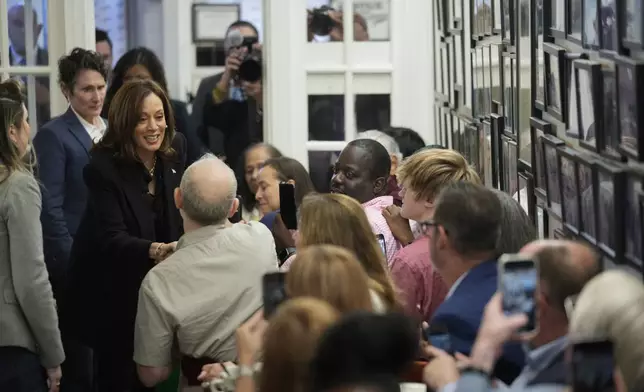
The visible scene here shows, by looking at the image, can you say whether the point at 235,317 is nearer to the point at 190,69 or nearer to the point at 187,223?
the point at 187,223

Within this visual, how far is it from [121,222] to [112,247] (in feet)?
0.39

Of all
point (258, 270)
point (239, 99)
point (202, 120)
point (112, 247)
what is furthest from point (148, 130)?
point (202, 120)

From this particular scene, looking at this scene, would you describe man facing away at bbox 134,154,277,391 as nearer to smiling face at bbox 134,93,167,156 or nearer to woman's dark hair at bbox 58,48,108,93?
smiling face at bbox 134,93,167,156

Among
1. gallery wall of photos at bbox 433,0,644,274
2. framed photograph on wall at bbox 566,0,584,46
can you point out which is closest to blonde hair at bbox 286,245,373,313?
gallery wall of photos at bbox 433,0,644,274

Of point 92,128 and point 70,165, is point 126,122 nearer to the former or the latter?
point 70,165

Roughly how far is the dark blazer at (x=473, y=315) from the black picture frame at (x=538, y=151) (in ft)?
3.70

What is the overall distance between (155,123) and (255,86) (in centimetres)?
280

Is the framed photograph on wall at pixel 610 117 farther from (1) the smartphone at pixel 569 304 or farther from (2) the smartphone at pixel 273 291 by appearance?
(2) the smartphone at pixel 273 291

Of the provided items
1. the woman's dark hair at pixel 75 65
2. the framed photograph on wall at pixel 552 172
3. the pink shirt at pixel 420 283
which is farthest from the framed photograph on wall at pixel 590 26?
the woman's dark hair at pixel 75 65

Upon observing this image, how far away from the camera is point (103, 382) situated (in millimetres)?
5492

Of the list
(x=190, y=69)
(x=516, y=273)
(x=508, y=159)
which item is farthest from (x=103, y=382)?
(x=190, y=69)

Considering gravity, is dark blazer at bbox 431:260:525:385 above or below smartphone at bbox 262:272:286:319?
below

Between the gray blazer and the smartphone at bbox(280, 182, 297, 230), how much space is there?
34.7 inches

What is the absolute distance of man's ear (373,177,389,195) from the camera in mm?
5512
